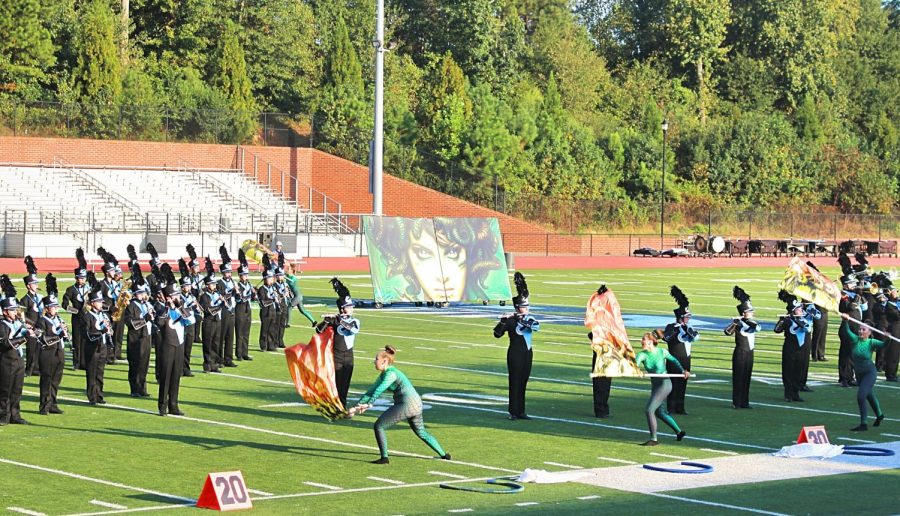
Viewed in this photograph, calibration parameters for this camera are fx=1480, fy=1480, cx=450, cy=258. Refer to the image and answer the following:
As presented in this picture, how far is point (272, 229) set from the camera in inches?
2452

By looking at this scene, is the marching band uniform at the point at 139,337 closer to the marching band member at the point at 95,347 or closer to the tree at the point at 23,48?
the marching band member at the point at 95,347

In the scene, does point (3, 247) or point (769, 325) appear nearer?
point (769, 325)

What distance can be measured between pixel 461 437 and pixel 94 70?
55117mm

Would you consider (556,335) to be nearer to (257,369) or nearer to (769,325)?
(769,325)

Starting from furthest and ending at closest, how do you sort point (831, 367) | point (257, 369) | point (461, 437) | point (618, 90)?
1. point (618, 90)
2. point (831, 367)
3. point (257, 369)
4. point (461, 437)

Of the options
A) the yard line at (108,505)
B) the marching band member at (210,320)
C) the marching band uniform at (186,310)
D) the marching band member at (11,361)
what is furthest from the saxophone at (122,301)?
the yard line at (108,505)

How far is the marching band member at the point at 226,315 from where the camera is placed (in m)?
23.9

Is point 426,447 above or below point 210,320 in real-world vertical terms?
below

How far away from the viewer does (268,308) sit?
26.5m

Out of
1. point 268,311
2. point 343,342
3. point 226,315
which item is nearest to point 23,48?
point 268,311

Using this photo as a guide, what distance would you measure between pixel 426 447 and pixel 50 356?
538 cm

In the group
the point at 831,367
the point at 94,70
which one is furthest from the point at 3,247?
the point at 831,367

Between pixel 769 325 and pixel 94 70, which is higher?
pixel 94 70

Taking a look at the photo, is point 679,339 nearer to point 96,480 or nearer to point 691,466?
point 691,466
